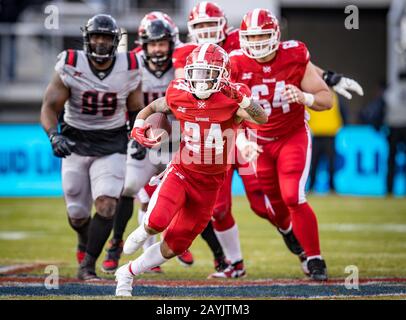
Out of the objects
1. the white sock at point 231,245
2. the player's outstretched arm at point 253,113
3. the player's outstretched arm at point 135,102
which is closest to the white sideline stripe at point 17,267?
the player's outstretched arm at point 135,102

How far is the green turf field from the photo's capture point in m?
7.10

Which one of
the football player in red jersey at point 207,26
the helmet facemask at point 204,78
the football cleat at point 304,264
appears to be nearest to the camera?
the helmet facemask at point 204,78

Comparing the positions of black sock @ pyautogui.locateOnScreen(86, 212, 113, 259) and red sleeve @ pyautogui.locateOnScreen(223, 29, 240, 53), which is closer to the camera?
black sock @ pyautogui.locateOnScreen(86, 212, 113, 259)

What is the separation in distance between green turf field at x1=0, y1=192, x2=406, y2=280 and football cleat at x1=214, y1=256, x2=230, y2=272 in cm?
10

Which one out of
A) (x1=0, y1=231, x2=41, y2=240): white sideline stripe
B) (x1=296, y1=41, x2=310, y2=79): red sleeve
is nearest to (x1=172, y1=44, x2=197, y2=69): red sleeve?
(x1=296, y1=41, x2=310, y2=79): red sleeve

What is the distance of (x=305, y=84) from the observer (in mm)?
6477

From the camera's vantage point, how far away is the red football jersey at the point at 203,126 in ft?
18.1

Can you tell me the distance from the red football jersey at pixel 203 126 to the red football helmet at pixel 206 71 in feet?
0.27

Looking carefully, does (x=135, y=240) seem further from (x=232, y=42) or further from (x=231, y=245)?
(x=232, y=42)

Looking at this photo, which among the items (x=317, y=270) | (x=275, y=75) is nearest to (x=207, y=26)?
(x=275, y=75)

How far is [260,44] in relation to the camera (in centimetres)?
632

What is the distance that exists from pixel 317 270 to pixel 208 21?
6.59 feet

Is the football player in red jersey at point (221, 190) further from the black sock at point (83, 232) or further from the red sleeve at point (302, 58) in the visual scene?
the black sock at point (83, 232)

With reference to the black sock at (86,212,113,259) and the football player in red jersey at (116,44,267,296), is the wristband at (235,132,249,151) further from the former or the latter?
the black sock at (86,212,113,259)
